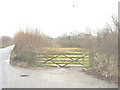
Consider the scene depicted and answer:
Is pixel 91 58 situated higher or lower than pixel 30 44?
lower

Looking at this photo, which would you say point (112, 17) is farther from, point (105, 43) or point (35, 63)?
point (35, 63)

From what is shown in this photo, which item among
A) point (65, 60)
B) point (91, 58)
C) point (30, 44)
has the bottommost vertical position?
point (65, 60)

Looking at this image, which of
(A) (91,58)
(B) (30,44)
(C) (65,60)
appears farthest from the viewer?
(B) (30,44)

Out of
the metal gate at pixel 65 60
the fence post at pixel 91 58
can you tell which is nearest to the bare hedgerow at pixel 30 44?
the metal gate at pixel 65 60

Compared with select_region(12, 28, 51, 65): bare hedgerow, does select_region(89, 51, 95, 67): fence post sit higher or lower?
lower

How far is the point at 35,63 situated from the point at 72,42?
17876 mm

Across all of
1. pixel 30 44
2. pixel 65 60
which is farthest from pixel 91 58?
pixel 30 44

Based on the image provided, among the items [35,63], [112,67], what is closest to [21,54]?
[35,63]

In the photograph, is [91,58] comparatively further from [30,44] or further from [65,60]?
[30,44]

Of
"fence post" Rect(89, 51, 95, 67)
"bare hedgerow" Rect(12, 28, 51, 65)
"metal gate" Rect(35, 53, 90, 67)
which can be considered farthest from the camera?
"bare hedgerow" Rect(12, 28, 51, 65)

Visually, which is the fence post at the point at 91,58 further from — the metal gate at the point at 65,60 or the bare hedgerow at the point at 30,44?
the bare hedgerow at the point at 30,44

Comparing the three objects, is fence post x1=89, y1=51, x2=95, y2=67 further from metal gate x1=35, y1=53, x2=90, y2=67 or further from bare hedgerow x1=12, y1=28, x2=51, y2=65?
bare hedgerow x1=12, y1=28, x2=51, y2=65

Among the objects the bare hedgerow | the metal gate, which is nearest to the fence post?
the metal gate

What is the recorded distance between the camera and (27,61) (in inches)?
398
